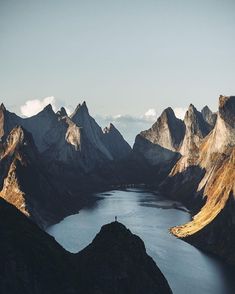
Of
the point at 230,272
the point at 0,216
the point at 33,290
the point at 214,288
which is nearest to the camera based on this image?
the point at 33,290

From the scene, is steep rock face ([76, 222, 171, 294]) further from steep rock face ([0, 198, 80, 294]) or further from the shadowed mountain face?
steep rock face ([0, 198, 80, 294])

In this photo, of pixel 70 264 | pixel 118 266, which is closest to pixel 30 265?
pixel 70 264

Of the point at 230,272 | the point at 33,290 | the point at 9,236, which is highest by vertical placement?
the point at 9,236

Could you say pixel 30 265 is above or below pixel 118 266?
above

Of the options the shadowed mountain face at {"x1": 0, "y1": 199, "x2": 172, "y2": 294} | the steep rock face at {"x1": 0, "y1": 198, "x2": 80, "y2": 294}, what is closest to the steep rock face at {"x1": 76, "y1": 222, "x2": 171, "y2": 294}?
the shadowed mountain face at {"x1": 0, "y1": 199, "x2": 172, "y2": 294}

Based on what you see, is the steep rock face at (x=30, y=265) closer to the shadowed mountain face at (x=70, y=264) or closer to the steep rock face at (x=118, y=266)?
the shadowed mountain face at (x=70, y=264)

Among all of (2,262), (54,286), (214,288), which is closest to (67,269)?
(54,286)

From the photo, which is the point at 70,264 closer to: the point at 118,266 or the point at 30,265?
the point at 30,265

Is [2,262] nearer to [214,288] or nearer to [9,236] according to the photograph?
[9,236]
